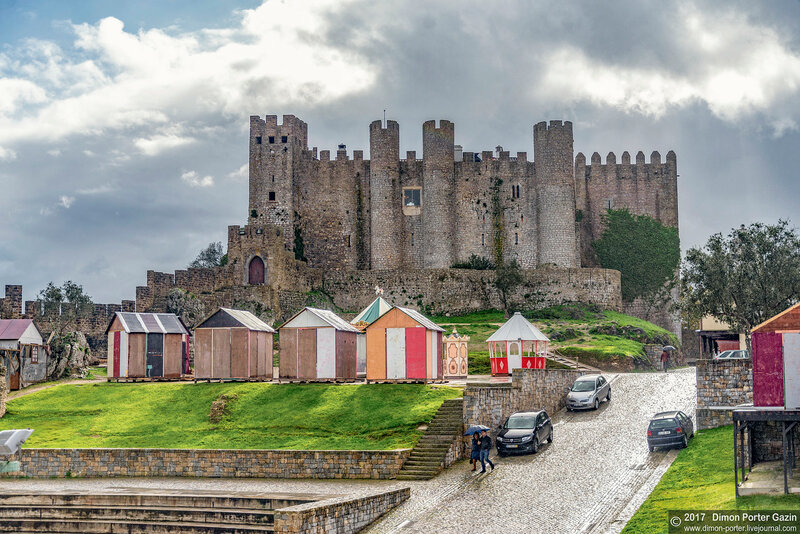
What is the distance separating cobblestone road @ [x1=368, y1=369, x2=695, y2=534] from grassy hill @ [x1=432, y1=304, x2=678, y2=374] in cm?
1495

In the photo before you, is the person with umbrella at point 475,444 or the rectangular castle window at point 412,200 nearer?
the person with umbrella at point 475,444

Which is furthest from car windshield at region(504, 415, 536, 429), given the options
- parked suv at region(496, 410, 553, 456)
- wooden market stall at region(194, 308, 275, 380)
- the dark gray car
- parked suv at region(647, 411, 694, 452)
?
wooden market stall at region(194, 308, 275, 380)

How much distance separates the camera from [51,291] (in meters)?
59.2

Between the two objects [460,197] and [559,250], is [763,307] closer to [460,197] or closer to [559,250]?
[559,250]

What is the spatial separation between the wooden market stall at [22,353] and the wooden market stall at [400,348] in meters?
17.4

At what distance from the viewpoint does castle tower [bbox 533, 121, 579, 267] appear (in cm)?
6931

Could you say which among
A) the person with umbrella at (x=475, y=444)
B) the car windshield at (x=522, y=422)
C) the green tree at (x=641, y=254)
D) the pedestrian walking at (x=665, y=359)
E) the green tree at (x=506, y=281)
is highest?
A: the green tree at (x=641, y=254)

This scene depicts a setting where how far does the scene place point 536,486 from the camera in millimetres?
26953

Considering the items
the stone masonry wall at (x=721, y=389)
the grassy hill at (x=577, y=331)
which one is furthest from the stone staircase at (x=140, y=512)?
the grassy hill at (x=577, y=331)

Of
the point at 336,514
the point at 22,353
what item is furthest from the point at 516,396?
the point at 22,353

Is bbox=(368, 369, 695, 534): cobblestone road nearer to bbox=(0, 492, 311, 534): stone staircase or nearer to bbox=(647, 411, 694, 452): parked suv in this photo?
bbox=(647, 411, 694, 452): parked suv

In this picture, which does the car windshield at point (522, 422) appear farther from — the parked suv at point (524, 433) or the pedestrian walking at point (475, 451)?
the pedestrian walking at point (475, 451)

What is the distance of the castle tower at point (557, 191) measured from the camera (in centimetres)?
6931

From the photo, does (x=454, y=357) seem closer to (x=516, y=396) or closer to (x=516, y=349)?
(x=516, y=349)
